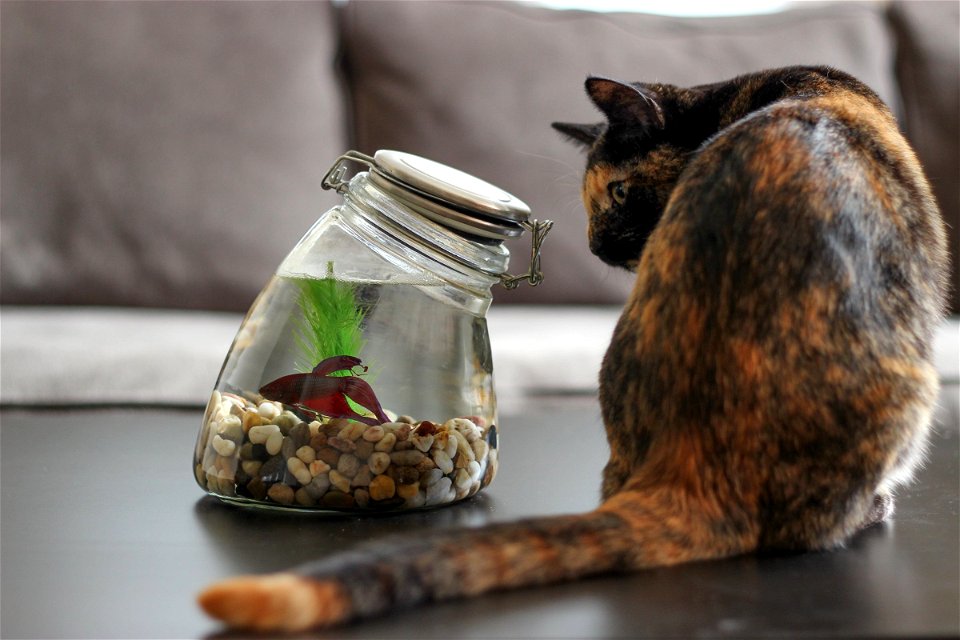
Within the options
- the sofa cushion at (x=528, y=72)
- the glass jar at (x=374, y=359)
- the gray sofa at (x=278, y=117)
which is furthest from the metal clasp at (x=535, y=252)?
the sofa cushion at (x=528, y=72)

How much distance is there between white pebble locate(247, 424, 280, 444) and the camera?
2.09 feet

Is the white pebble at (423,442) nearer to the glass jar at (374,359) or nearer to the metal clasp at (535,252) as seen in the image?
the glass jar at (374,359)

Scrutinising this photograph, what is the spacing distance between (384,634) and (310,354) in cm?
27

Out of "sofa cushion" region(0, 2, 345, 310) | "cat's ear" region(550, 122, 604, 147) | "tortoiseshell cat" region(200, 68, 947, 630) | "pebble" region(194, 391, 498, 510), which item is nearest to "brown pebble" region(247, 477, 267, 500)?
"pebble" region(194, 391, 498, 510)

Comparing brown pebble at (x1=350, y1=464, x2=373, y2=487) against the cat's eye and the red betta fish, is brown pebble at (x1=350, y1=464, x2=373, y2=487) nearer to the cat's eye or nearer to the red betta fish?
the red betta fish

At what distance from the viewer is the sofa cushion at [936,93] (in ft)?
6.61

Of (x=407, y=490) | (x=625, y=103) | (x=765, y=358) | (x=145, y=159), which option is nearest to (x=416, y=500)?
(x=407, y=490)

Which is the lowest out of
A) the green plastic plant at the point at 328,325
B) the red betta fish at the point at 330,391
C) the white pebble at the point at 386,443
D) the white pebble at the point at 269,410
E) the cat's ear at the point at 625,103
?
the white pebble at the point at 386,443

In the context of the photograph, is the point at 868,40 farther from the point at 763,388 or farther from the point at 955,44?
the point at 763,388

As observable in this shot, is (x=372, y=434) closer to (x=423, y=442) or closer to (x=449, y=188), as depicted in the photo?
(x=423, y=442)

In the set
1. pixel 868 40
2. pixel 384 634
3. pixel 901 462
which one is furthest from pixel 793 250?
pixel 868 40

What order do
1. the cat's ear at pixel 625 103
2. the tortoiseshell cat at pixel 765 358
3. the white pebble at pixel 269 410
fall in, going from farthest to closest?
the cat's ear at pixel 625 103 → the white pebble at pixel 269 410 → the tortoiseshell cat at pixel 765 358

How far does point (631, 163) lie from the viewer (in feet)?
2.71

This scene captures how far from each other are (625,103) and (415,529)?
1.33 feet
